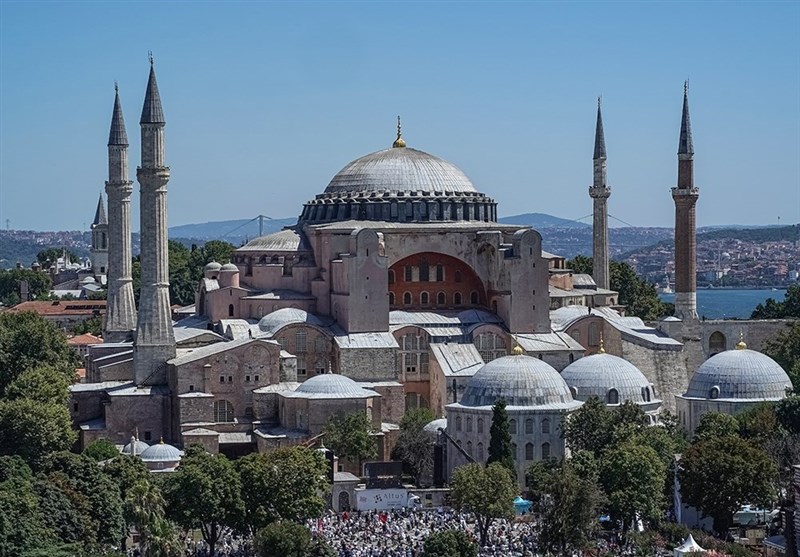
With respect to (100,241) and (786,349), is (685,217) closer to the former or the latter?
(786,349)

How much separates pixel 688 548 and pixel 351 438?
40.4 ft

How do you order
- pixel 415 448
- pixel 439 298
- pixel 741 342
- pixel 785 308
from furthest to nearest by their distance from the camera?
1. pixel 785 308
2. pixel 439 298
3. pixel 741 342
4. pixel 415 448

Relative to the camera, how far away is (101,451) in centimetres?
5147

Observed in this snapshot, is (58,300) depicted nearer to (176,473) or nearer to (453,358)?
(453,358)

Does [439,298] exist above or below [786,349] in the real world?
above

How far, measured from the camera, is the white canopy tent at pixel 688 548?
41.7m

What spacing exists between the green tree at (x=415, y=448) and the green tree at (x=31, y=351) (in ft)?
38.5

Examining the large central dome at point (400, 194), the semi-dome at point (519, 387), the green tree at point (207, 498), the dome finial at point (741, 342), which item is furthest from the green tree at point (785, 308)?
the green tree at point (207, 498)

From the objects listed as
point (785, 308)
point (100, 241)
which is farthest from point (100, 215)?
point (785, 308)

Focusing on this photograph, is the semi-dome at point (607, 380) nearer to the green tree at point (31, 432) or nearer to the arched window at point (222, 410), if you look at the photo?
the arched window at point (222, 410)

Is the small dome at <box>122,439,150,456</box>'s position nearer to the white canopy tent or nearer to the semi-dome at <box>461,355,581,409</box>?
the semi-dome at <box>461,355,581,409</box>

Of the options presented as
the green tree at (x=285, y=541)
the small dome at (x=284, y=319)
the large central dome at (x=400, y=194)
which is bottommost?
the green tree at (x=285, y=541)

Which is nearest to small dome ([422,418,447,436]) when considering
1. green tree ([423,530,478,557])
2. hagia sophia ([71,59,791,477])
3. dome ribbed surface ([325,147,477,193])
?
hagia sophia ([71,59,791,477])

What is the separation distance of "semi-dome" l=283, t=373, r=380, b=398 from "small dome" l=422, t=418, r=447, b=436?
1777 mm
